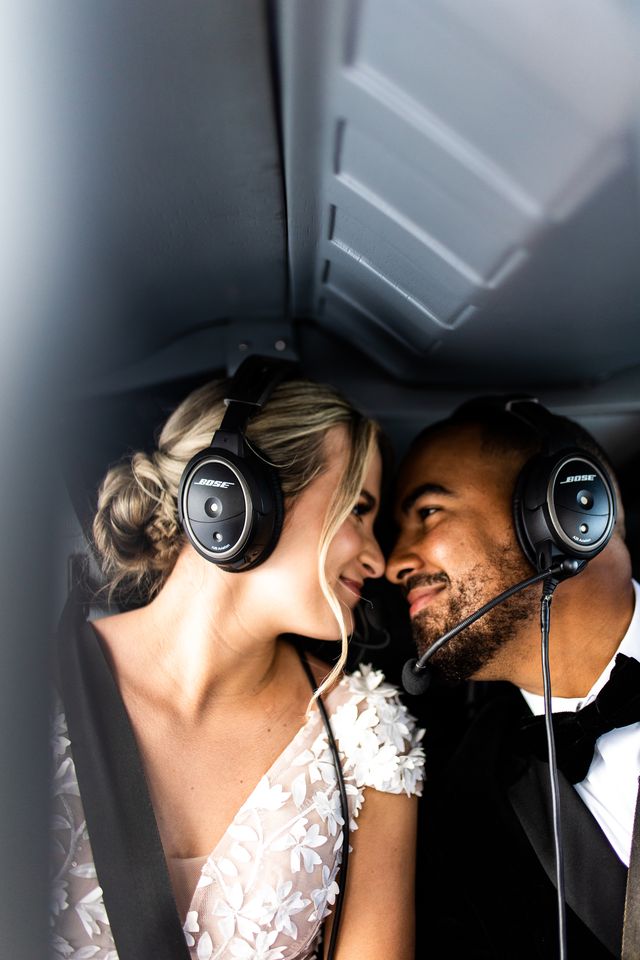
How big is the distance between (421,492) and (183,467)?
1.66 ft

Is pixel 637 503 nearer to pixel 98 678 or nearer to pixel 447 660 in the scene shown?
pixel 447 660

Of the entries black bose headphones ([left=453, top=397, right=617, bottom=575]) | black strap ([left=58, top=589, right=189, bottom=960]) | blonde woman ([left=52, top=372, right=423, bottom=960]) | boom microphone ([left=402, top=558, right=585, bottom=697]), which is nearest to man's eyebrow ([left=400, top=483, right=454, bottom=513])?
blonde woman ([left=52, top=372, right=423, bottom=960])

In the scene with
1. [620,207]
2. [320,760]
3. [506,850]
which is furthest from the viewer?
[506,850]

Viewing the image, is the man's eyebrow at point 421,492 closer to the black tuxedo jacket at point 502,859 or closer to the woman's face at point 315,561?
the woman's face at point 315,561

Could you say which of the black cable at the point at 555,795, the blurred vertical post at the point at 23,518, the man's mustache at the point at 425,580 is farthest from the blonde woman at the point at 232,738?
the black cable at the point at 555,795

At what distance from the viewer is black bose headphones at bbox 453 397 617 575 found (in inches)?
41.4

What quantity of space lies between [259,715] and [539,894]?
633 millimetres

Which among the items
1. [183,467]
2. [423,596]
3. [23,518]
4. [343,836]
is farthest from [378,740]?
[23,518]

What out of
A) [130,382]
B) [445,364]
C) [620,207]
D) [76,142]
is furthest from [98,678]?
[620,207]

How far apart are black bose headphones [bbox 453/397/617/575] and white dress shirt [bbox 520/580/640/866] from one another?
319 mm

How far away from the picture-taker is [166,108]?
30.3 inches

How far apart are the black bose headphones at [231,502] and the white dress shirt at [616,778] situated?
0.71 metres

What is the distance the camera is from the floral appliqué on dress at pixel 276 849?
0.99 m

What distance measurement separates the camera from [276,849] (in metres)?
1.11
